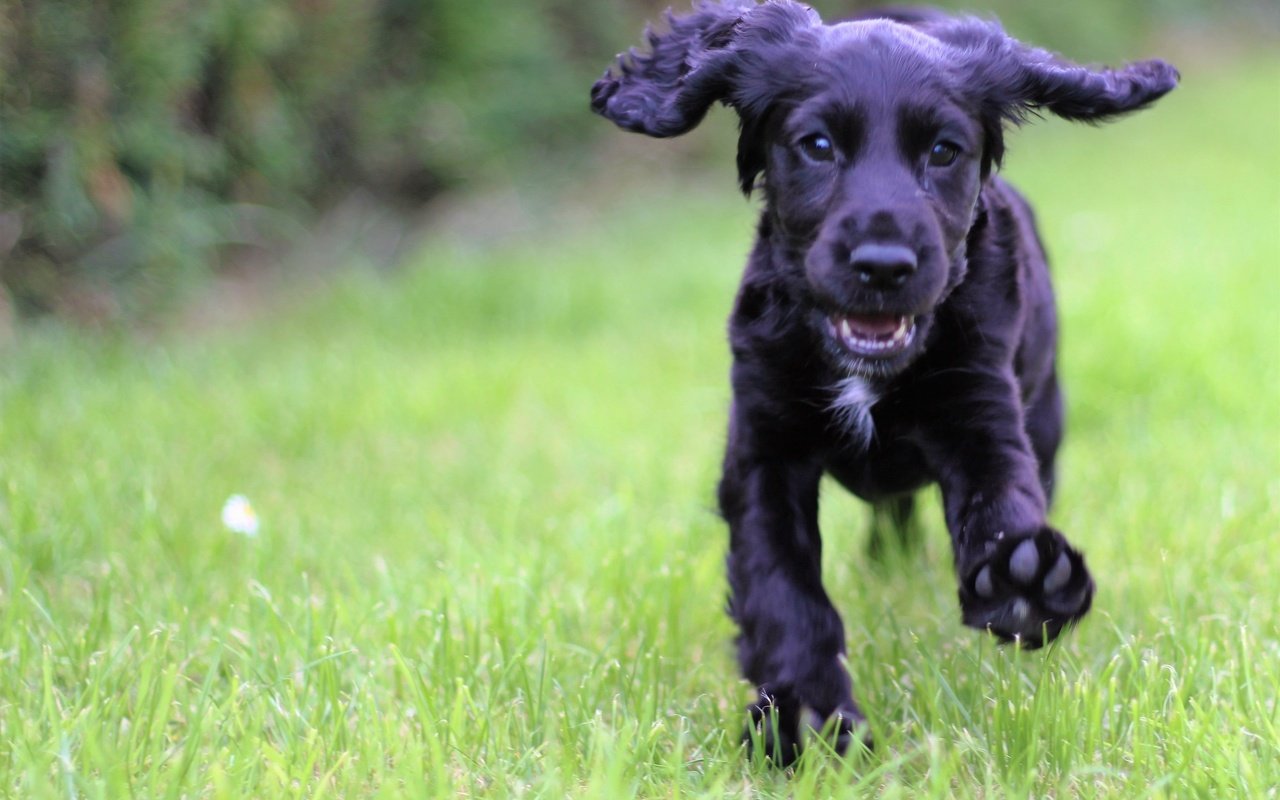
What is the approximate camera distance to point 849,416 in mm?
2141

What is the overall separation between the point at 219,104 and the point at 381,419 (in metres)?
2.19

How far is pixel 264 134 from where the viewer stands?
5590 millimetres

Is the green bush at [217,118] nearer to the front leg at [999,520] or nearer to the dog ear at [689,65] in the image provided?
the dog ear at [689,65]

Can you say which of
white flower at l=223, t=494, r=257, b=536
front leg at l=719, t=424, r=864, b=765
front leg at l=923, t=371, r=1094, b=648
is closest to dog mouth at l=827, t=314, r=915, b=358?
front leg at l=923, t=371, r=1094, b=648

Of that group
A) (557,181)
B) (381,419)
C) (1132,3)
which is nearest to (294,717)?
(381,419)

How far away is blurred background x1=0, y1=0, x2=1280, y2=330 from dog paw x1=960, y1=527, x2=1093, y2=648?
3731 mm

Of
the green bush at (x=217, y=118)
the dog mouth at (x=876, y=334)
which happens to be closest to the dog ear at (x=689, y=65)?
the dog mouth at (x=876, y=334)

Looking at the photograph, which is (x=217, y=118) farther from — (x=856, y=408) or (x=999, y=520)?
(x=999, y=520)

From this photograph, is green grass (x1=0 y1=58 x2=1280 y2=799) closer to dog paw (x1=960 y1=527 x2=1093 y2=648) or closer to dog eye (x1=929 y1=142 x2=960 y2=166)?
dog paw (x1=960 y1=527 x2=1093 y2=648)

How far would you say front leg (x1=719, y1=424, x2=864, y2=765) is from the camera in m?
1.91

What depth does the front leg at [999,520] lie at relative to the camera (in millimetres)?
1757

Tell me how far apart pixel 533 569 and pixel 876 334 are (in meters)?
0.91

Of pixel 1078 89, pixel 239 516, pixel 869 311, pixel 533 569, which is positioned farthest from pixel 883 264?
pixel 239 516

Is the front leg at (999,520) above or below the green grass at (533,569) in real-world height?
above
